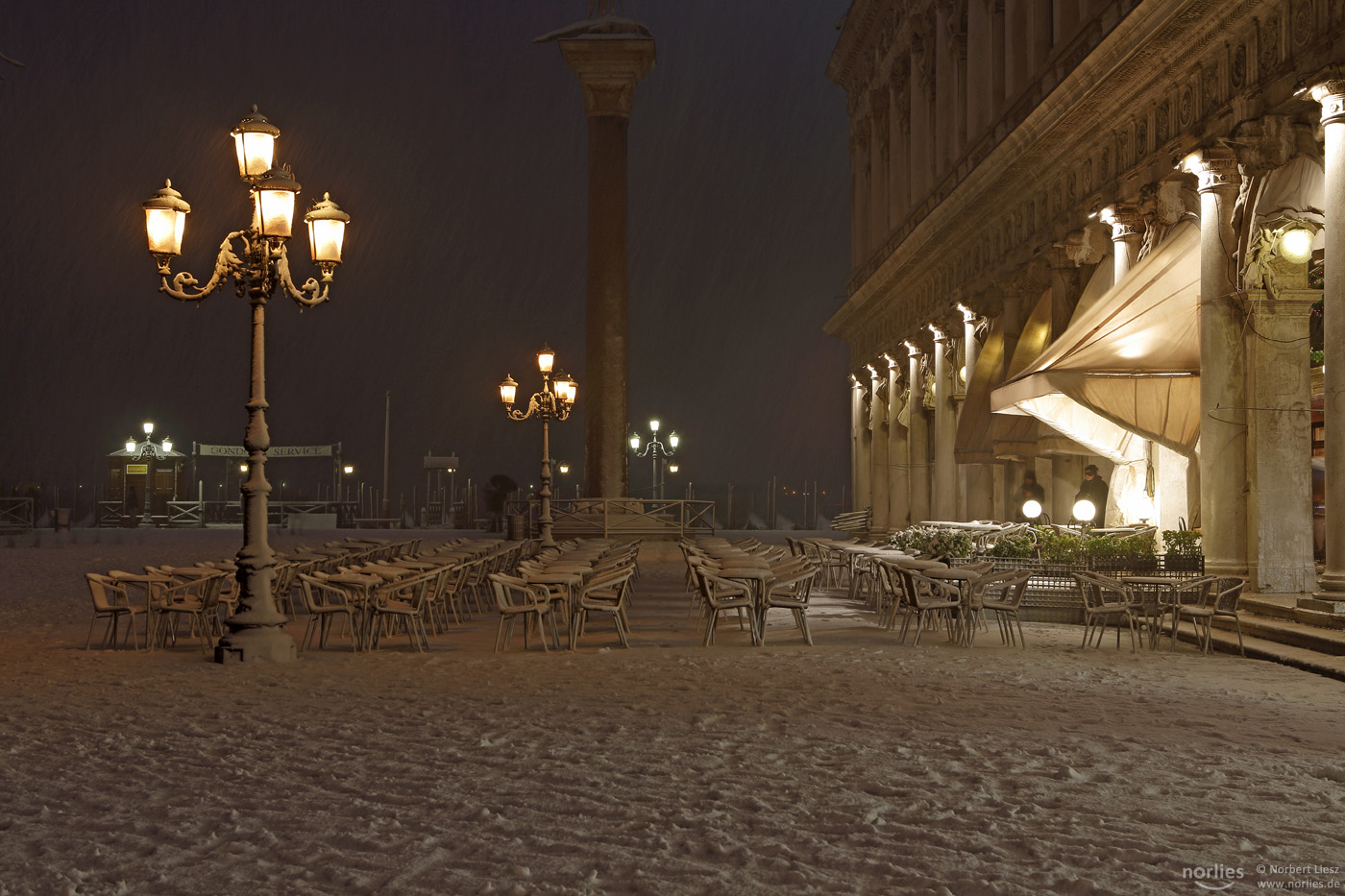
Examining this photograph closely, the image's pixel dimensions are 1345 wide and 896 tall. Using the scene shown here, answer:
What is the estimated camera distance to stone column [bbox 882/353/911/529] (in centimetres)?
3766

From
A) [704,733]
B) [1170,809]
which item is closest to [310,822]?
[704,733]

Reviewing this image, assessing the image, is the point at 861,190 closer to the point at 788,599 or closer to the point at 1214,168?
the point at 1214,168

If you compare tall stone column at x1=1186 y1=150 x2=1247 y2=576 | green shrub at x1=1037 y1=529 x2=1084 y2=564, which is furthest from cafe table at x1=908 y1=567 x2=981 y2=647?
tall stone column at x1=1186 y1=150 x2=1247 y2=576

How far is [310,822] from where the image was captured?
5793 millimetres

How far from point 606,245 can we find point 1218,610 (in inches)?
1046

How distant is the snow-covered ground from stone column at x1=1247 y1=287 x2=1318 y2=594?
3.15 m

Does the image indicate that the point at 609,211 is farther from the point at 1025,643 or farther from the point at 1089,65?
the point at 1025,643

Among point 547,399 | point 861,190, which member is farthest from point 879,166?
point 547,399

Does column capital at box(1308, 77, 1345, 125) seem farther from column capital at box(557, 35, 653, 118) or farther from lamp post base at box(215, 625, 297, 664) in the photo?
column capital at box(557, 35, 653, 118)

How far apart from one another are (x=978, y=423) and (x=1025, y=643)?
44.5 ft

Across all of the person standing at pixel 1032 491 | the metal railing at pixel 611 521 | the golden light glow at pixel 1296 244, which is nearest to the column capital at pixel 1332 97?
the golden light glow at pixel 1296 244

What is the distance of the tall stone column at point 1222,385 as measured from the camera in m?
15.2

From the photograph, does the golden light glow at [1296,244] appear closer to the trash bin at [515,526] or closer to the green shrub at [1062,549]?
the green shrub at [1062,549]

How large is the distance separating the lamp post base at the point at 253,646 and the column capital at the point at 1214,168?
12.0m
